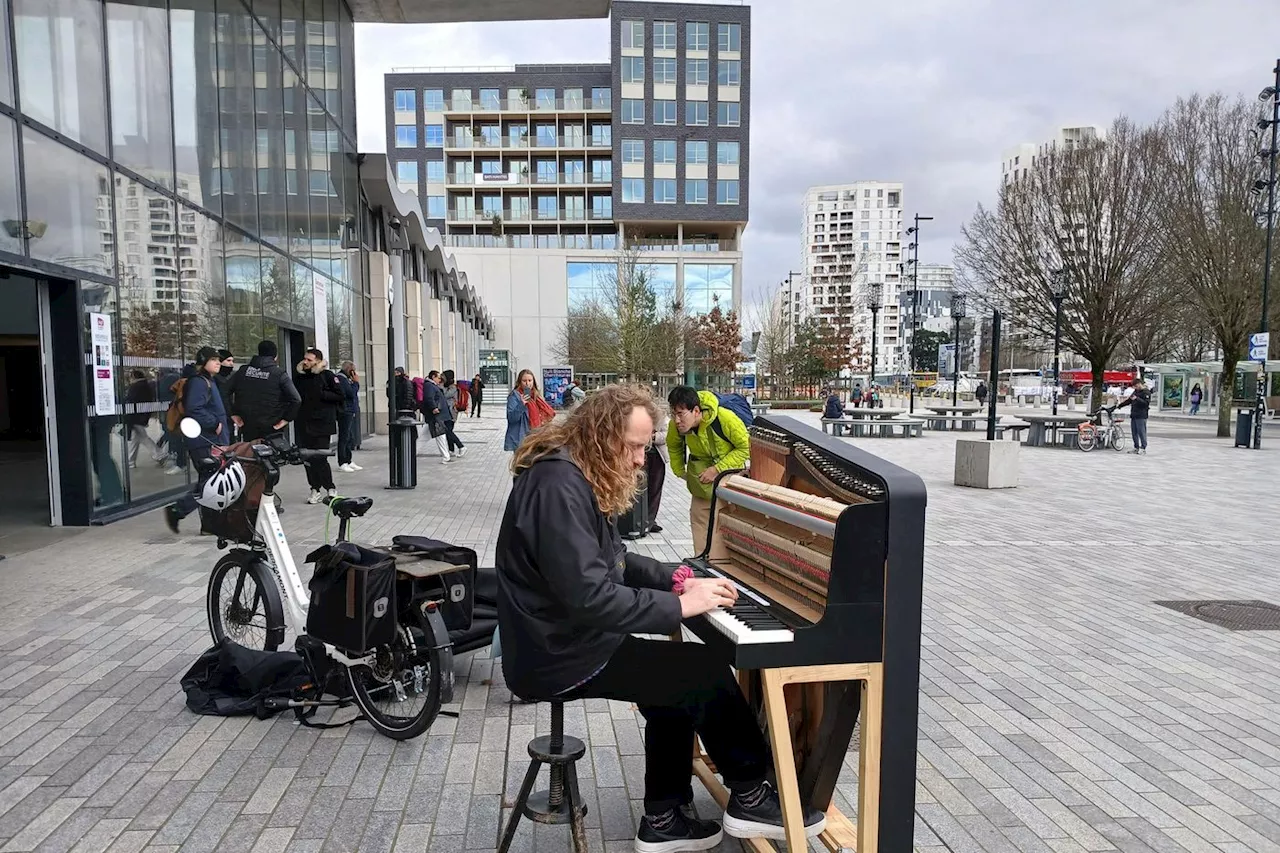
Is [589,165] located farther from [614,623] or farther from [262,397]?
[614,623]

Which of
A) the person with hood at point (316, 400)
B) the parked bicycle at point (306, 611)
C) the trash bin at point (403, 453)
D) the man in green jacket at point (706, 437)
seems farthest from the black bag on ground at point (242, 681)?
the trash bin at point (403, 453)

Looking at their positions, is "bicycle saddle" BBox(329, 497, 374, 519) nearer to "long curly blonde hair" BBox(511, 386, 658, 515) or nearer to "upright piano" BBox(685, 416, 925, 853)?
"long curly blonde hair" BBox(511, 386, 658, 515)

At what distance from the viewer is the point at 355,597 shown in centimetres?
337

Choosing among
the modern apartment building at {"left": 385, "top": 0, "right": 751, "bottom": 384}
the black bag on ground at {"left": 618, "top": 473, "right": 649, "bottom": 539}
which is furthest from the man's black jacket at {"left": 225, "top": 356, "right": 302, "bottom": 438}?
the modern apartment building at {"left": 385, "top": 0, "right": 751, "bottom": 384}

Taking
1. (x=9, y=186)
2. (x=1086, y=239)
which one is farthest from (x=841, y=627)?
(x=1086, y=239)

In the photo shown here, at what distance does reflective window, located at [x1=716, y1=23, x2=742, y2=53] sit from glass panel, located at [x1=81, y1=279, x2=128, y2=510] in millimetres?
56885

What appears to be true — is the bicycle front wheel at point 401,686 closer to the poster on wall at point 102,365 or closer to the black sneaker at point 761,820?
the black sneaker at point 761,820

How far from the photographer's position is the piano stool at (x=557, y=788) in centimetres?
263

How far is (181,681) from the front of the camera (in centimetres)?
414

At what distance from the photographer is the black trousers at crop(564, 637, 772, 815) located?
2.55 m

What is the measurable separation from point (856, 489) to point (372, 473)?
1288 centimetres

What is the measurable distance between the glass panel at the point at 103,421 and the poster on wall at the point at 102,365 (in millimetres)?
24

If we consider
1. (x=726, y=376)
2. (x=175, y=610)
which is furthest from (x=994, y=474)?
(x=726, y=376)

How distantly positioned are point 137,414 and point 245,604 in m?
6.73
